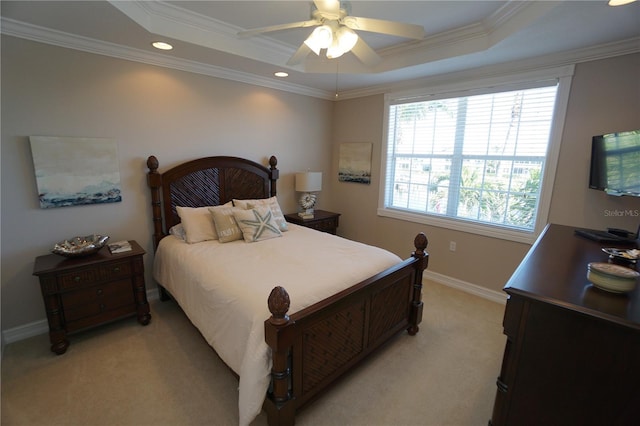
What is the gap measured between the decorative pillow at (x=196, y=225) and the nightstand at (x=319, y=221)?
4.18 feet

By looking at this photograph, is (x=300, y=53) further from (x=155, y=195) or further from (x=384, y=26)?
(x=155, y=195)

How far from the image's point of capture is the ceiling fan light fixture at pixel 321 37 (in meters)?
1.67

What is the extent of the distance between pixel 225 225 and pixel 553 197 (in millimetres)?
3160

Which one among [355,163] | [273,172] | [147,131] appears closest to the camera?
[147,131]

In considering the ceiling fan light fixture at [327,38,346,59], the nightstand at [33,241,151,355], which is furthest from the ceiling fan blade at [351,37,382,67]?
the nightstand at [33,241,151,355]

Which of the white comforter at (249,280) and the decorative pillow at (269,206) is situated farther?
the decorative pillow at (269,206)

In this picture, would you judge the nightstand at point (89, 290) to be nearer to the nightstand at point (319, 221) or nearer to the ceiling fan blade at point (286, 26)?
the nightstand at point (319, 221)

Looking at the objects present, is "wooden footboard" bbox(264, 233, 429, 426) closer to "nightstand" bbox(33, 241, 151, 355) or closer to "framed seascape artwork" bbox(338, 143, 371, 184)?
"nightstand" bbox(33, 241, 151, 355)

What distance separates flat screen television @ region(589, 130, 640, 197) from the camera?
1962 millimetres

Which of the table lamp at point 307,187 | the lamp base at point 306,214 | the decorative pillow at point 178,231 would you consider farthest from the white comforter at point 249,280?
the table lamp at point 307,187

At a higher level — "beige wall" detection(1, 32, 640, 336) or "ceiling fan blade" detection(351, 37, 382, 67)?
"ceiling fan blade" detection(351, 37, 382, 67)

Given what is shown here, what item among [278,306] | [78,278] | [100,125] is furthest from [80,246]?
[278,306]

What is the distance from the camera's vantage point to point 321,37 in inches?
66.9

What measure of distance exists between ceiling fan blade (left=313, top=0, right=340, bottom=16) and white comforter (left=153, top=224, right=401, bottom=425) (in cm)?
162
